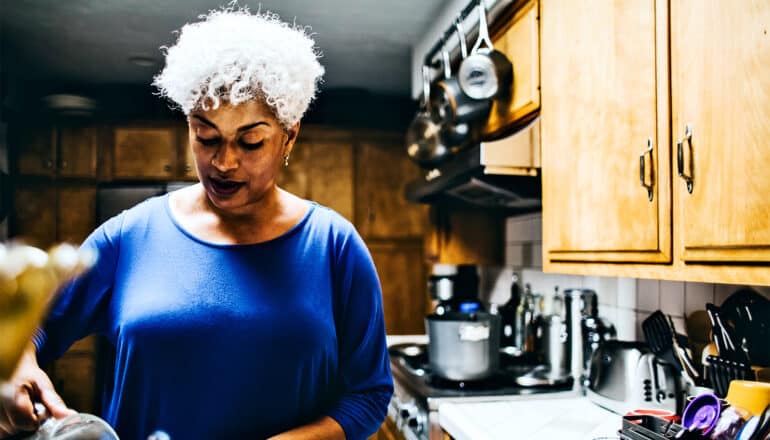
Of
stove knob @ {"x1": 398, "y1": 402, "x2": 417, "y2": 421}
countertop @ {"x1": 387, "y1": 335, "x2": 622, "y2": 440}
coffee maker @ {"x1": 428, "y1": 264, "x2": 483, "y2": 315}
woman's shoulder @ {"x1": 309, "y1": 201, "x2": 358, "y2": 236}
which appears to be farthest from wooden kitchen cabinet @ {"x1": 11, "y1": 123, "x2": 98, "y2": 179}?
woman's shoulder @ {"x1": 309, "y1": 201, "x2": 358, "y2": 236}

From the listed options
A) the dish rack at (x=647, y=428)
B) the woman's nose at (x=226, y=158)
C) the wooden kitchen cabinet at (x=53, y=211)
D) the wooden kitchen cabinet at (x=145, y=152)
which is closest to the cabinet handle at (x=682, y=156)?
the dish rack at (x=647, y=428)

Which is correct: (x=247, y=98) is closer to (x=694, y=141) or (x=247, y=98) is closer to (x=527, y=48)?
(x=694, y=141)

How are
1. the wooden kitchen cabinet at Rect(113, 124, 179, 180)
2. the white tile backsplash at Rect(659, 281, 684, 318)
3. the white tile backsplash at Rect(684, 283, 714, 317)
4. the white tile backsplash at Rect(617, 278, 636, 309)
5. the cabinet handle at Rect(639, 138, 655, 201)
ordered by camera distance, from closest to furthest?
the cabinet handle at Rect(639, 138, 655, 201), the white tile backsplash at Rect(684, 283, 714, 317), the white tile backsplash at Rect(659, 281, 684, 318), the white tile backsplash at Rect(617, 278, 636, 309), the wooden kitchen cabinet at Rect(113, 124, 179, 180)

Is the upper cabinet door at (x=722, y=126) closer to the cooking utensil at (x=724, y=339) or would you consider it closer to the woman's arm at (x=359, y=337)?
the cooking utensil at (x=724, y=339)

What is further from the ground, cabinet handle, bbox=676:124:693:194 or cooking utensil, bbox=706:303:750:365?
cabinet handle, bbox=676:124:693:194

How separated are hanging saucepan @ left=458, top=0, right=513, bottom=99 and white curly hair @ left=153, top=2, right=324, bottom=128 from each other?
944 millimetres

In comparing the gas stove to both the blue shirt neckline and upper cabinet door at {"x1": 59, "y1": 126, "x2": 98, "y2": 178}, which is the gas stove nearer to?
the blue shirt neckline

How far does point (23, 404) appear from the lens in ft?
1.83

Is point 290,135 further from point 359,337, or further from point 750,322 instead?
point 750,322

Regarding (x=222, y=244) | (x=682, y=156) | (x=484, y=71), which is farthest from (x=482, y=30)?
(x=222, y=244)

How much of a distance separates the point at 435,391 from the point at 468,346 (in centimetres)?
17

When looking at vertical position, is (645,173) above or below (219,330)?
above

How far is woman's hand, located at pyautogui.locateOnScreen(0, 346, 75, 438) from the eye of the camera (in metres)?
0.47

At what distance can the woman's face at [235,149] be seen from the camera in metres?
1.08
